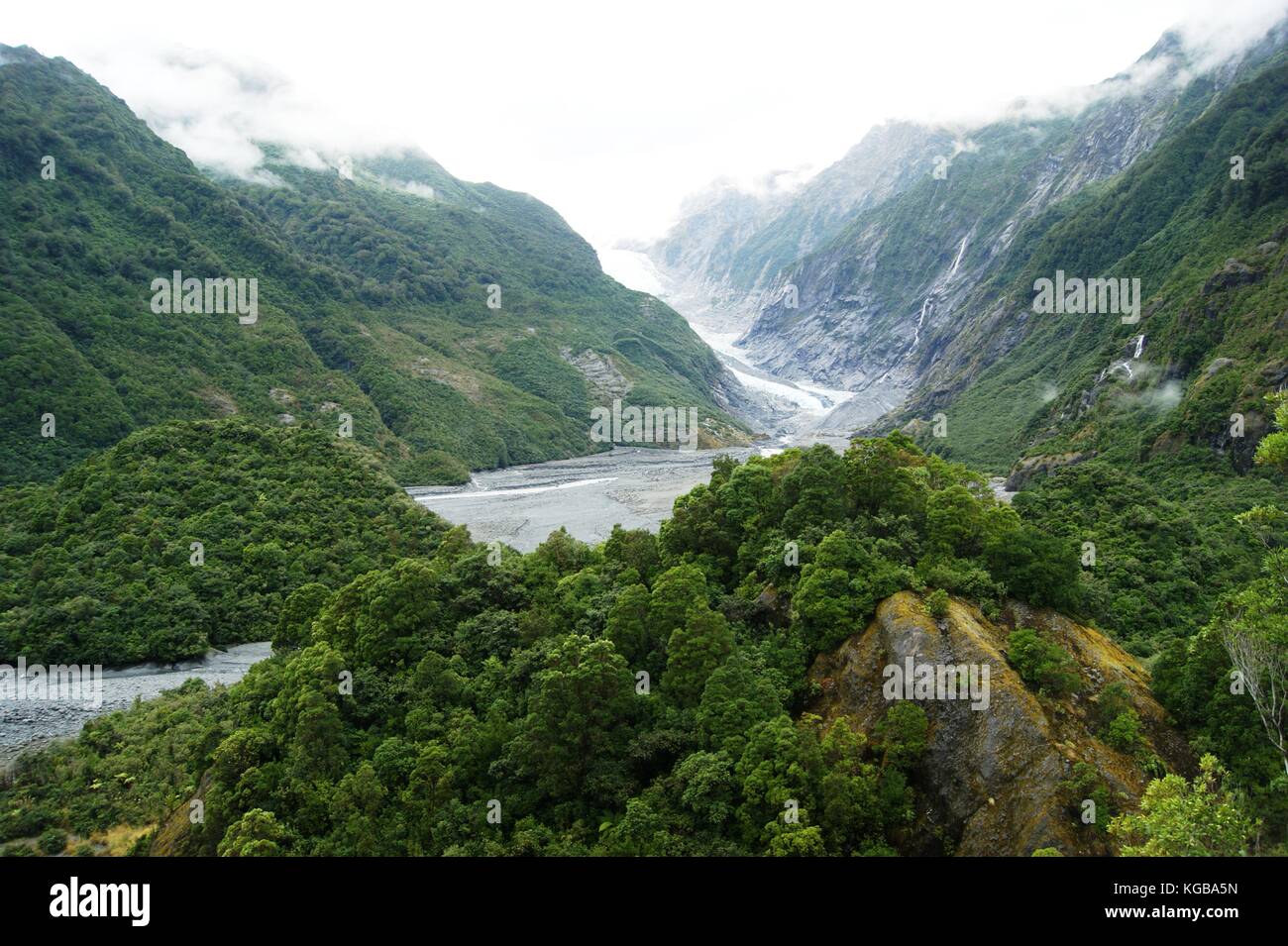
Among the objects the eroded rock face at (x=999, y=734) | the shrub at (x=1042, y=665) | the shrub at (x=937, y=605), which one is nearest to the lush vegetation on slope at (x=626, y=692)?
the eroded rock face at (x=999, y=734)

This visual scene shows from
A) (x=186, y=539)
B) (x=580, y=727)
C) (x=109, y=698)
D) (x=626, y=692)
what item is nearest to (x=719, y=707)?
(x=626, y=692)

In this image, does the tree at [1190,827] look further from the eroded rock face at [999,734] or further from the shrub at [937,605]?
the shrub at [937,605]

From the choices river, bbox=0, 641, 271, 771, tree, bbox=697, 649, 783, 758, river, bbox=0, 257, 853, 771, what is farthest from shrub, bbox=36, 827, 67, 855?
tree, bbox=697, 649, 783, 758

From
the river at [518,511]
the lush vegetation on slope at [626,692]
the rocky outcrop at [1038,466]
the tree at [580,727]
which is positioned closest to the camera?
the lush vegetation on slope at [626,692]

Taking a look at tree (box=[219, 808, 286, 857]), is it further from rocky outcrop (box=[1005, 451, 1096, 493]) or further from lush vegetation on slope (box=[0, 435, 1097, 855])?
rocky outcrop (box=[1005, 451, 1096, 493])

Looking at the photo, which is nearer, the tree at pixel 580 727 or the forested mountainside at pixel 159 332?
the tree at pixel 580 727

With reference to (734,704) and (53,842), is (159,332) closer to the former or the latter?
(53,842)

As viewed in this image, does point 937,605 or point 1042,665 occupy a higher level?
point 937,605

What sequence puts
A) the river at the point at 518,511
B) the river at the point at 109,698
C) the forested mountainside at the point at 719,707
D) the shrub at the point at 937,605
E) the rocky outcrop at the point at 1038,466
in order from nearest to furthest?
the forested mountainside at the point at 719,707, the shrub at the point at 937,605, the river at the point at 109,698, the river at the point at 518,511, the rocky outcrop at the point at 1038,466
